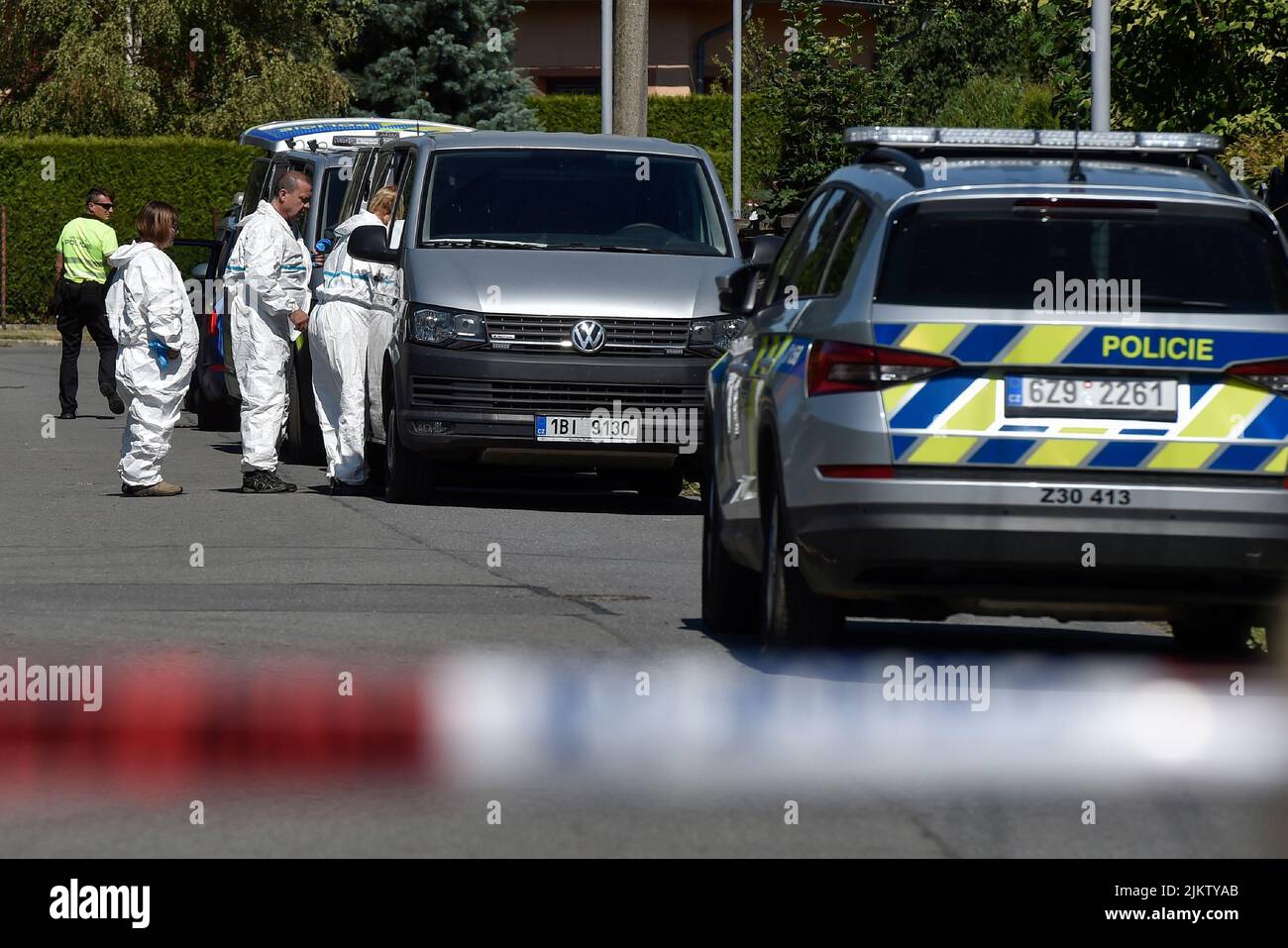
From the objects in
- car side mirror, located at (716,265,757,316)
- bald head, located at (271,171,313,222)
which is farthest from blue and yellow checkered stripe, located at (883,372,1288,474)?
bald head, located at (271,171,313,222)

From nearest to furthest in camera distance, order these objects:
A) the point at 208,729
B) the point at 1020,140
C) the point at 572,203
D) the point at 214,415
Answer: the point at 208,729
the point at 1020,140
the point at 572,203
the point at 214,415

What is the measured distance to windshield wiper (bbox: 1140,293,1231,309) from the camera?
845 centimetres

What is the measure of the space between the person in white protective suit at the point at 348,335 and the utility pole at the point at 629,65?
569 centimetres

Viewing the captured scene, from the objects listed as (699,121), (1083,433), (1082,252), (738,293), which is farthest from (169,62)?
(1083,433)

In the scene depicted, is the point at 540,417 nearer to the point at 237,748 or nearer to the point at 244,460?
the point at 244,460

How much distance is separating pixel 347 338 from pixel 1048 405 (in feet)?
A: 29.6

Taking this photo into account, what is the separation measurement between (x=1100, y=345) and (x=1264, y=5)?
1406cm

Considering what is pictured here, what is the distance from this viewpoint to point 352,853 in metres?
6.00

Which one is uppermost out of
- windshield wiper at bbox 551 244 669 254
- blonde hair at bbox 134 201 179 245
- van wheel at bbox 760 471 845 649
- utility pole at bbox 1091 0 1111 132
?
utility pole at bbox 1091 0 1111 132

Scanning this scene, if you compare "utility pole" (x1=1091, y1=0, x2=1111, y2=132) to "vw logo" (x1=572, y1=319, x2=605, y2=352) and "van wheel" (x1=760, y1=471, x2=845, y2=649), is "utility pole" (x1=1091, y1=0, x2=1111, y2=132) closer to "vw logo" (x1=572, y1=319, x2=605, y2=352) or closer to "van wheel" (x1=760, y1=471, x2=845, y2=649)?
"vw logo" (x1=572, y1=319, x2=605, y2=352)

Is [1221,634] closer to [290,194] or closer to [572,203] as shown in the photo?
[572,203]

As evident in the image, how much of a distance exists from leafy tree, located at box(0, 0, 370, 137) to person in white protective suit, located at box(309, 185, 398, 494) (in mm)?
25997

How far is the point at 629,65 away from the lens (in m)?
22.5

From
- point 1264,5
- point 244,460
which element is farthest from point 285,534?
point 1264,5
